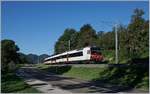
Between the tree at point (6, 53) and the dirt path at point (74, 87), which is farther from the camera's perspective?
the tree at point (6, 53)

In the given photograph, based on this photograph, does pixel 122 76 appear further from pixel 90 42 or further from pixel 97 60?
pixel 90 42

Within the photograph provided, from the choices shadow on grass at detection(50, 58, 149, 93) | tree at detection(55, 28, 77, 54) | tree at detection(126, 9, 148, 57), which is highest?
tree at detection(55, 28, 77, 54)

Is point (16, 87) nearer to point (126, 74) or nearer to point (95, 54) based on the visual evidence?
point (126, 74)

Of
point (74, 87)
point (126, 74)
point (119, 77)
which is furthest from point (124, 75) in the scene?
point (74, 87)

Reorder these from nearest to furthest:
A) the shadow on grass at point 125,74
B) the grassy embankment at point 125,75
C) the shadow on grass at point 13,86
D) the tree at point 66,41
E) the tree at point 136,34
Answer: the shadow on grass at point 13,86 → the grassy embankment at point 125,75 → the shadow on grass at point 125,74 → the tree at point 136,34 → the tree at point 66,41

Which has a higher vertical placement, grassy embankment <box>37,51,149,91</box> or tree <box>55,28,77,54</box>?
tree <box>55,28,77,54</box>

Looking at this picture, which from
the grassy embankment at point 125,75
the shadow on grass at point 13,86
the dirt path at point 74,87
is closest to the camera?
the dirt path at point 74,87

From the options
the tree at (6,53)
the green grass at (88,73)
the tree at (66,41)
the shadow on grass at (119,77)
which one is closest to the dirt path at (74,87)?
the shadow on grass at (119,77)

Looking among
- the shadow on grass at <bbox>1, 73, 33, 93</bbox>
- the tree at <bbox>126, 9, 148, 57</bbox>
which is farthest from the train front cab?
the shadow on grass at <bbox>1, 73, 33, 93</bbox>

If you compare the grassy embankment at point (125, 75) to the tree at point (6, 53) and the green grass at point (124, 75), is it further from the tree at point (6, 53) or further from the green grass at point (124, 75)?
the tree at point (6, 53)

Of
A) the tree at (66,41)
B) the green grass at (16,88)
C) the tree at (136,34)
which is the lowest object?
the green grass at (16,88)

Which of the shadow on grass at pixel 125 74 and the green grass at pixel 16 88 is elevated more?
the shadow on grass at pixel 125 74

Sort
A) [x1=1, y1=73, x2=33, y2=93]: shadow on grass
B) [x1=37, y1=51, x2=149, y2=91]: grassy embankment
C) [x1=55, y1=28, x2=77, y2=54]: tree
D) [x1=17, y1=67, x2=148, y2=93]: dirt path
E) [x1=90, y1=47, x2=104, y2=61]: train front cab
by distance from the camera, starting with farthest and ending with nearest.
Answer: [x1=55, y1=28, x2=77, y2=54]: tree
[x1=90, y1=47, x2=104, y2=61]: train front cab
[x1=37, y1=51, x2=149, y2=91]: grassy embankment
[x1=1, y1=73, x2=33, y2=93]: shadow on grass
[x1=17, y1=67, x2=148, y2=93]: dirt path

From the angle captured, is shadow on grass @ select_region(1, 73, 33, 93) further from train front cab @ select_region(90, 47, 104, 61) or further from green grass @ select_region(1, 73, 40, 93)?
train front cab @ select_region(90, 47, 104, 61)
